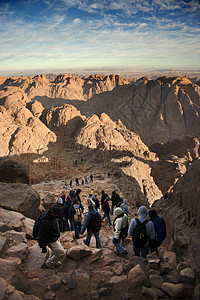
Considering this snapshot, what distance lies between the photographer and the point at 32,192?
11.1m

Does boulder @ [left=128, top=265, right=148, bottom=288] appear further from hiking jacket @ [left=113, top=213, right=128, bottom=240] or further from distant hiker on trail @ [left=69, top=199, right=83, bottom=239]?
distant hiker on trail @ [left=69, top=199, right=83, bottom=239]

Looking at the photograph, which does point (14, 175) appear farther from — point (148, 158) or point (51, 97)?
point (51, 97)

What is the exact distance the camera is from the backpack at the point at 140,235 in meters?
5.34

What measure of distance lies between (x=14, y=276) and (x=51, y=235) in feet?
3.93

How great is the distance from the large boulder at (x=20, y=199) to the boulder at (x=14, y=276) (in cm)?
540

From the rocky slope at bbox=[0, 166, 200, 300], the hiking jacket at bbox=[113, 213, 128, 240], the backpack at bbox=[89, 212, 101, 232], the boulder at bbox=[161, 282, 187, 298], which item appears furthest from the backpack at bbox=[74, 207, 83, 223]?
the boulder at bbox=[161, 282, 187, 298]

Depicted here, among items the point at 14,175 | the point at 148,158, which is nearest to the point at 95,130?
the point at 148,158

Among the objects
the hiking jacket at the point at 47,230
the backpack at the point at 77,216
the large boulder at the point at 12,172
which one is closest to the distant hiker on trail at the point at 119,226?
the hiking jacket at the point at 47,230

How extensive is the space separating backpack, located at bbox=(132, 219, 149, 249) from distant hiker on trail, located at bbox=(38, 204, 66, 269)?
1963 mm

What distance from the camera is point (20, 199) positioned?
1023 cm

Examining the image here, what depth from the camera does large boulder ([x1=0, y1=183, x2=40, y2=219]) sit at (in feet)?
32.0

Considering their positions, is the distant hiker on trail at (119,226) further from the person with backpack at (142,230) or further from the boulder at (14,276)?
the boulder at (14,276)

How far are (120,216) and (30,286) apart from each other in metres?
2.80

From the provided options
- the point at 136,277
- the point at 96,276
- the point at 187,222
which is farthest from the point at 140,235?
the point at 187,222
